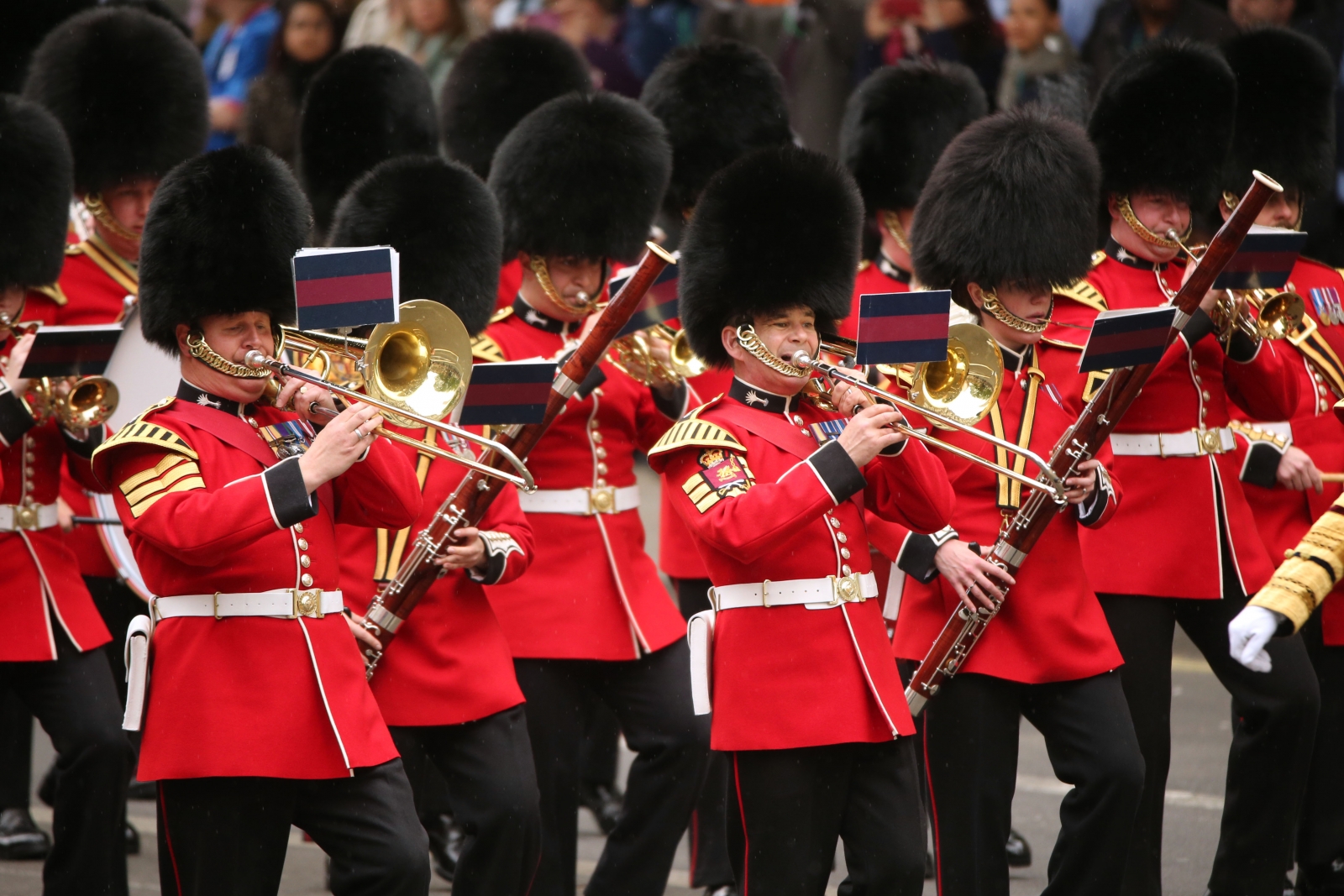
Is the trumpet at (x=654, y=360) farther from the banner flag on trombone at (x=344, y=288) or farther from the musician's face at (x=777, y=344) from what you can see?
the banner flag on trombone at (x=344, y=288)

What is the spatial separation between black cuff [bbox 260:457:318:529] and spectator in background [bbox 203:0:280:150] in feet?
18.9

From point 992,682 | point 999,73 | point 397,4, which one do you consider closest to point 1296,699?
point 992,682

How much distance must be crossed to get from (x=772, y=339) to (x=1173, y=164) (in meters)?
1.63

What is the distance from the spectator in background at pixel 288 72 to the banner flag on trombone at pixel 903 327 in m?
4.23

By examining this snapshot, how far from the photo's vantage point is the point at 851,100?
697 cm

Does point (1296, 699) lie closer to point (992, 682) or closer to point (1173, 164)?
point (992, 682)

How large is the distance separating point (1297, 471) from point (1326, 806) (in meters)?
0.87

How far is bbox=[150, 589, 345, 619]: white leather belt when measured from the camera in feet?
12.8

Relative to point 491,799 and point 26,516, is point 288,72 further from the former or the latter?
point 491,799

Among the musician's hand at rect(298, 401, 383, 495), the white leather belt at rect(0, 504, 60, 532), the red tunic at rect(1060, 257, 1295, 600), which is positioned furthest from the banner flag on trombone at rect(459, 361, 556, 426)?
the red tunic at rect(1060, 257, 1295, 600)

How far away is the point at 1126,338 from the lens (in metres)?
4.47

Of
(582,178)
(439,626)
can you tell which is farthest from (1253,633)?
(582,178)

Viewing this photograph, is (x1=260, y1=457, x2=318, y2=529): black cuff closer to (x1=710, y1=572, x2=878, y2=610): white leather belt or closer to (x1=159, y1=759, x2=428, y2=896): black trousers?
(x1=159, y1=759, x2=428, y2=896): black trousers

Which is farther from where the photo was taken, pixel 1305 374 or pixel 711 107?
pixel 711 107
